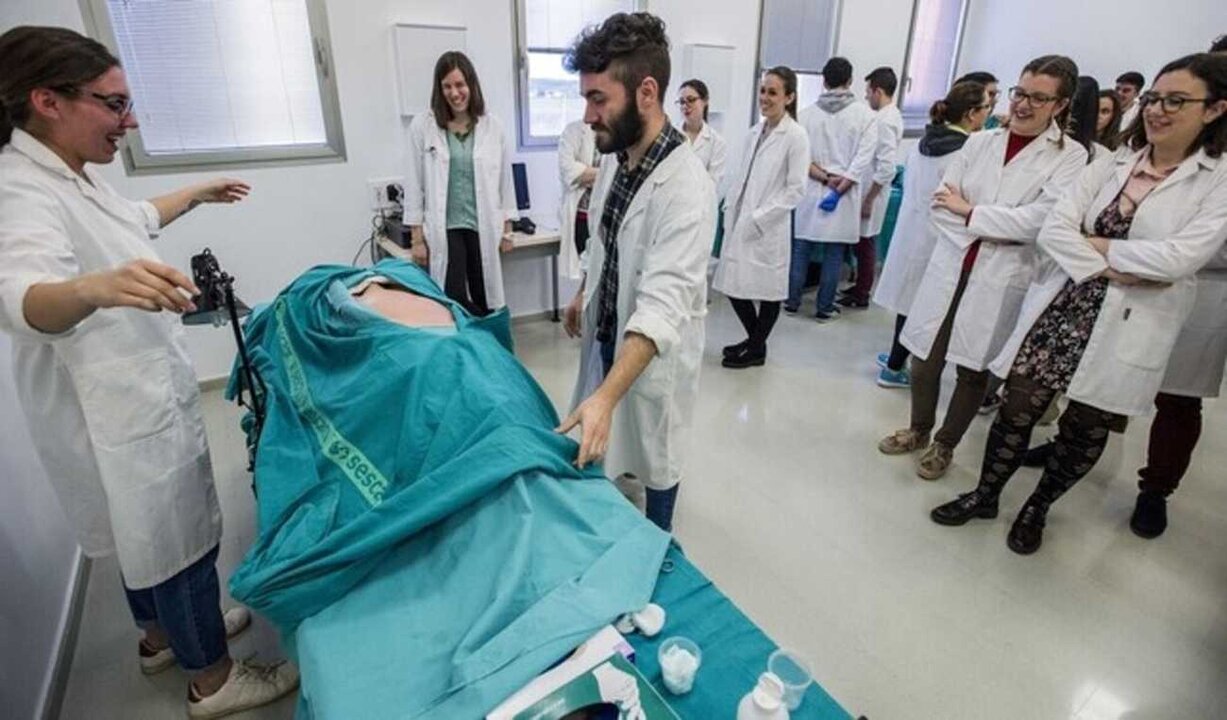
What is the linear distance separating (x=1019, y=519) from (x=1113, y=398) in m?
0.52

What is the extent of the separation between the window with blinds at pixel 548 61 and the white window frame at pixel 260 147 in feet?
3.04

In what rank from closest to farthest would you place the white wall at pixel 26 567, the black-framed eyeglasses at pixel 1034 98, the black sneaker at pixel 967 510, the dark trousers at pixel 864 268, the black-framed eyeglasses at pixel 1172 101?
the white wall at pixel 26 567 < the black-framed eyeglasses at pixel 1172 101 < the black-framed eyeglasses at pixel 1034 98 < the black sneaker at pixel 967 510 < the dark trousers at pixel 864 268

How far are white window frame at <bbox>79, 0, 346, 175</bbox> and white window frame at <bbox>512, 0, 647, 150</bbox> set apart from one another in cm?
89

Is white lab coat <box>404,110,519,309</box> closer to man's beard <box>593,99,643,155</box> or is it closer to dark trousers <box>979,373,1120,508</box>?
man's beard <box>593,99,643,155</box>

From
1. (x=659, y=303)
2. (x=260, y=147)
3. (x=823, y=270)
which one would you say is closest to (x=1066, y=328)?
(x=659, y=303)

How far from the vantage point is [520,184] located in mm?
3359

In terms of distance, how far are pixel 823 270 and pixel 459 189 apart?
231 cm

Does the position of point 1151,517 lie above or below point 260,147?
below

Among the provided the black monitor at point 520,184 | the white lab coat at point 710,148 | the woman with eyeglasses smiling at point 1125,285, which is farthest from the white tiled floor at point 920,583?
the black monitor at point 520,184

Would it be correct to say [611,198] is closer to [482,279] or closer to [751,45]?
[482,279]

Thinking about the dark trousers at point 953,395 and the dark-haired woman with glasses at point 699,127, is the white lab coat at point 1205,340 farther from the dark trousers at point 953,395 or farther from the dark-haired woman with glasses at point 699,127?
the dark-haired woman with glasses at point 699,127

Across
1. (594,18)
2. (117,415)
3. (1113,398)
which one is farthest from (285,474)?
(594,18)

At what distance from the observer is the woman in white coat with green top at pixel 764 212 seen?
294 centimetres

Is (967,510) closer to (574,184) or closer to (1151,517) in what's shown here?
(1151,517)
